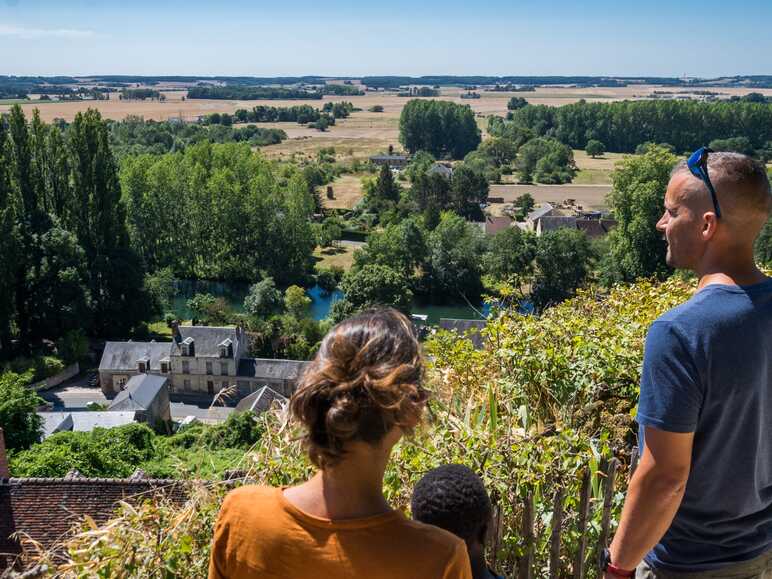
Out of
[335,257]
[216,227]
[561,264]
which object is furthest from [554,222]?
[216,227]

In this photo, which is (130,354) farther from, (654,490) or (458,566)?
(458,566)

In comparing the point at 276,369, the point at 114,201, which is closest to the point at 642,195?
the point at 276,369

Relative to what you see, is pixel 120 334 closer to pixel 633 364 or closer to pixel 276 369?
pixel 276 369

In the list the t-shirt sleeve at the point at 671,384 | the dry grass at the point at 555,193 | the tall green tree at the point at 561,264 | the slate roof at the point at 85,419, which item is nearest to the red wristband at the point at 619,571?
the t-shirt sleeve at the point at 671,384

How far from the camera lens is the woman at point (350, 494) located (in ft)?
5.49

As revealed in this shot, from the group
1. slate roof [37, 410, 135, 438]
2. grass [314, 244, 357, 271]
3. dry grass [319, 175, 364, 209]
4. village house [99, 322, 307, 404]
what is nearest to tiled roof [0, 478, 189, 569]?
slate roof [37, 410, 135, 438]

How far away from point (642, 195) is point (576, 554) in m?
29.2

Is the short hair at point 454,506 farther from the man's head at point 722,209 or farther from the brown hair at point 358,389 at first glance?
the man's head at point 722,209

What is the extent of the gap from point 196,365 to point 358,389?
95.9ft

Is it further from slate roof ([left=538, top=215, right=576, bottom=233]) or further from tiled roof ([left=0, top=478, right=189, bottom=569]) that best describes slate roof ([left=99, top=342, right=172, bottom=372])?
slate roof ([left=538, top=215, right=576, bottom=233])

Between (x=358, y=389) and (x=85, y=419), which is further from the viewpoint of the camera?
(x=85, y=419)

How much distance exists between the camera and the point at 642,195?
30.3m

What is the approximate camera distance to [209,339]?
98.4 feet

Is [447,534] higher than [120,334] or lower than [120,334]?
higher
